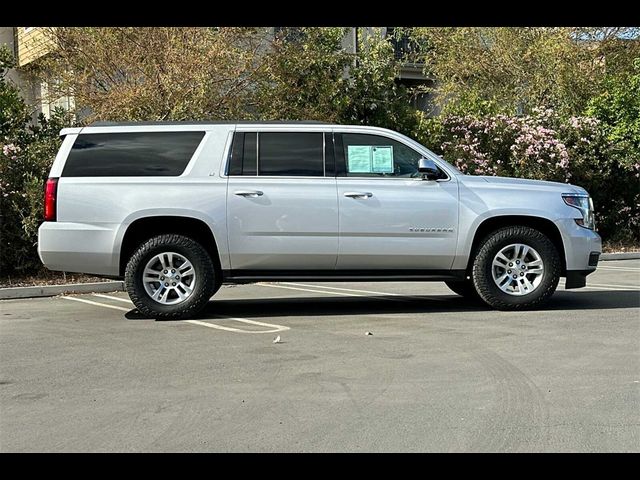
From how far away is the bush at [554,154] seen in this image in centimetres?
1573

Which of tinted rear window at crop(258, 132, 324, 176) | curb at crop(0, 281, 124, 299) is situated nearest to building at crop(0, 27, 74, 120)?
curb at crop(0, 281, 124, 299)

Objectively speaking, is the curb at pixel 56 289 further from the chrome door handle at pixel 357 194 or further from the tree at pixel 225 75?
the chrome door handle at pixel 357 194

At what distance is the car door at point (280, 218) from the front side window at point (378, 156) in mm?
338

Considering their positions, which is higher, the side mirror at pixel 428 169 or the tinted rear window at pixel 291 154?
the tinted rear window at pixel 291 154

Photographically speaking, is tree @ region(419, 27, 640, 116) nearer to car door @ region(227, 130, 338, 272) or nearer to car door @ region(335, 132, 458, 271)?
car door @ region(335, 132, 458, 271)

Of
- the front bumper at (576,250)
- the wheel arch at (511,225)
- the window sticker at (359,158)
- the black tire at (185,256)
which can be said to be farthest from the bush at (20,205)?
the front bumper at (576,250)

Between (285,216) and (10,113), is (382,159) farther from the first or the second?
(10,113)

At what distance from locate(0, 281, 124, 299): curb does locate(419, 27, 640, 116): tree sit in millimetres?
9910

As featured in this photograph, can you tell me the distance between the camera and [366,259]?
341 inches

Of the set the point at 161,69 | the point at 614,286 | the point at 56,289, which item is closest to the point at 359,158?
the point at 614,286

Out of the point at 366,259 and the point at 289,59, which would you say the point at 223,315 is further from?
the point at 289,59

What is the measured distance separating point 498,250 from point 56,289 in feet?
19.6

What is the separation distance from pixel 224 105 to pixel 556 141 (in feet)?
21.2
